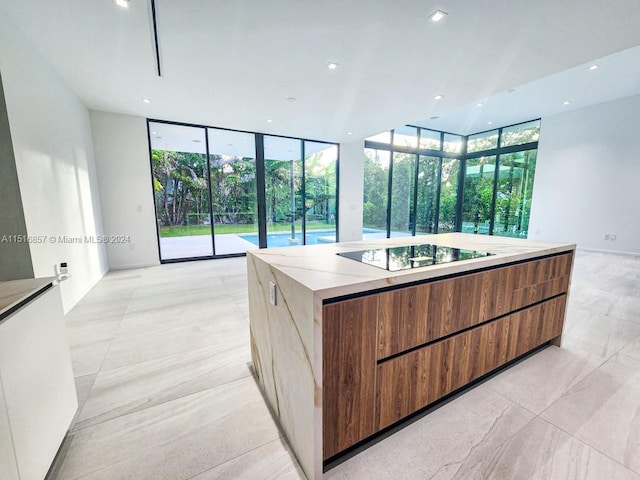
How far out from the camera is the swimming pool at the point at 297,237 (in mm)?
6531

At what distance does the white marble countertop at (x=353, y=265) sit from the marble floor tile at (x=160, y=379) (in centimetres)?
97

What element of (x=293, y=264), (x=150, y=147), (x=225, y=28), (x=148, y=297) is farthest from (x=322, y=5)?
(x=150, y=147)

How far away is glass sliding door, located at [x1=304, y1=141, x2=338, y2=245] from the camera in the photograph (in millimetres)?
6766

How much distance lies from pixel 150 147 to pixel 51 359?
4857 mm

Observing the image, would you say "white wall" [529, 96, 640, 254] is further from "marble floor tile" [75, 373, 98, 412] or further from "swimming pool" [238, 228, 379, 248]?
"marble floor tile" [75, 373, 98, 412]

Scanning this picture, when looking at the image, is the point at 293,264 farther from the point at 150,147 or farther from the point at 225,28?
the point at 150,147

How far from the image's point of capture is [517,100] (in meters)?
5.68

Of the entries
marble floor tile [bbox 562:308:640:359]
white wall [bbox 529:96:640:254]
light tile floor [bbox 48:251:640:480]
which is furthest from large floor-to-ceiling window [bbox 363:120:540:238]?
light tile floor [bbox 48:251:640:480]

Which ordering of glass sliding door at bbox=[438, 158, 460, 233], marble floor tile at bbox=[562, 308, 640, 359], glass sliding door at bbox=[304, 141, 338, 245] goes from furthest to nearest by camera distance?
1. glass sliding door at bbox=[438, 158, 460, 233]
2. glass sliding door at bbox=[304, 141, 338, 245]
3. marble floor tile at bbox=[562, 308, 640, 359]

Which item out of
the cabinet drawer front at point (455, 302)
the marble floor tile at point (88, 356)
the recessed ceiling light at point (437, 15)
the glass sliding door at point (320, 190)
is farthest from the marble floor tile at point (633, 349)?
the glass sliding door at point (320, 190)

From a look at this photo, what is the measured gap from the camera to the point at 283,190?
6484 millimetres

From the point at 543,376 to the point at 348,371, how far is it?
1.71 meters

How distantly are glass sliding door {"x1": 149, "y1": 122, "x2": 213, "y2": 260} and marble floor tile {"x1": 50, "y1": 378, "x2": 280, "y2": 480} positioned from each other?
4554mm

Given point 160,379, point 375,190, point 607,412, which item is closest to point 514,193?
point 375,190
